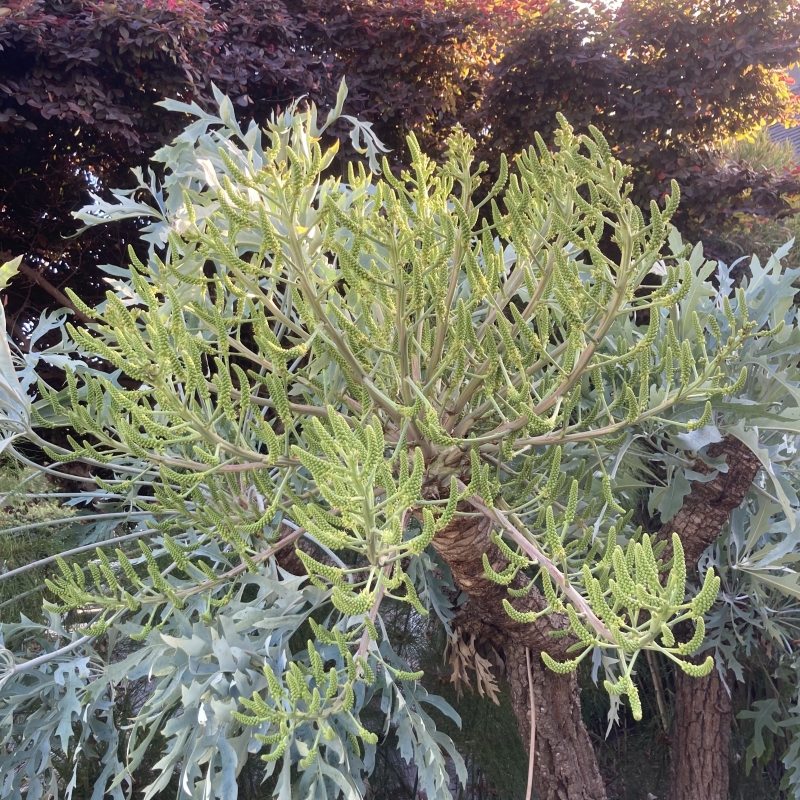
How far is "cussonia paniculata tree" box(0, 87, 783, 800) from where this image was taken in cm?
48

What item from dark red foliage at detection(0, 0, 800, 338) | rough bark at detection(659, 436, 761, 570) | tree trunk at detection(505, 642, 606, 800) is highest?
dark red foliage at detection(0, 0, 800, 338)

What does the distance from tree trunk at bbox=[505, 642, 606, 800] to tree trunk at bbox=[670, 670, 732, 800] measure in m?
0.28

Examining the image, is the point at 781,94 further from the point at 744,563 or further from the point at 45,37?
the point at 45,37

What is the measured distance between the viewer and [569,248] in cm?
86

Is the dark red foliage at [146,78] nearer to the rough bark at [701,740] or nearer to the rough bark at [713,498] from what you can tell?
the rough bark at [713,498]

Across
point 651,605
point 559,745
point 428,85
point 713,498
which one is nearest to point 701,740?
point 559,745

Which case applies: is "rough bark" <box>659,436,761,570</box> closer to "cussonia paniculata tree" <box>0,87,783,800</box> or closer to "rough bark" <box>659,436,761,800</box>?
"cussonia paniculata tree" <box>0,87,783,800</box>

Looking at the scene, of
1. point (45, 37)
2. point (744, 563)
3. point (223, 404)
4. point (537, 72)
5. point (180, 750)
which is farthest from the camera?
point (537, 72)

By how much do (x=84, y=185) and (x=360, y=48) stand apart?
3.89ft

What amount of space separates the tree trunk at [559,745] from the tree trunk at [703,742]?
28cm

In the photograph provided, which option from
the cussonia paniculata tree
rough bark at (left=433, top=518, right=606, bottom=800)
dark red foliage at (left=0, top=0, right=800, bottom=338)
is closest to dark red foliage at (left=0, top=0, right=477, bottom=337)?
dark red foliage at (left=0, top=0, right=800, bottom=338)

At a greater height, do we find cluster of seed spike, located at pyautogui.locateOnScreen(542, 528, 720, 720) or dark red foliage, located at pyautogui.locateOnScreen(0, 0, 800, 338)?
dark red foliage, located at pyautogui.locateOnScreen(0, 0, 800, 338)

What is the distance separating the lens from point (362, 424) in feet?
1.94

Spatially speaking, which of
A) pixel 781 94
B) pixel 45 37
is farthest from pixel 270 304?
pixel 781 94
